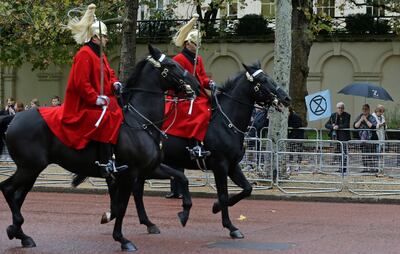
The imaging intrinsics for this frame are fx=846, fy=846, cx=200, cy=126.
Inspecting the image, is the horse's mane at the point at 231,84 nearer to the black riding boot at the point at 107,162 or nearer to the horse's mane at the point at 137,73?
the horse's mane at the point at 137,73

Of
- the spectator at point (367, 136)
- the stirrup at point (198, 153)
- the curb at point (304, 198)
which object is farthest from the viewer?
the spectator at point (367, 136)

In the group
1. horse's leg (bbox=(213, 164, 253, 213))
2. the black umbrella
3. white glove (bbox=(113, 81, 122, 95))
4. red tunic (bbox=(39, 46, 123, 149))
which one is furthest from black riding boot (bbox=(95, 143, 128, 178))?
the black umbrella

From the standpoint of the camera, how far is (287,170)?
59.5 feet

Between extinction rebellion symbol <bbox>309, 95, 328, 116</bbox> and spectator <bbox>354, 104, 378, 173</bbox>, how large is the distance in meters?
1.08

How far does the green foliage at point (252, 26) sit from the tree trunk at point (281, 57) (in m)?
18.1

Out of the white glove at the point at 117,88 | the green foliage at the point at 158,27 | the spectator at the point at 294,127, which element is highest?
the green foliage at the point at 158,27

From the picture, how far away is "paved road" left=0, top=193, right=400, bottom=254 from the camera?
34.4 feet

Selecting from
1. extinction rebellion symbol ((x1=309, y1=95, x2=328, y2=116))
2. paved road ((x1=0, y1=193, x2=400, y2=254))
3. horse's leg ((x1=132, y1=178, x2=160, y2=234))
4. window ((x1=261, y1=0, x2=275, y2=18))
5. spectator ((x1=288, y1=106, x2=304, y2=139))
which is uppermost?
window ((x1=261, y1=0, x2=275, y2=18))

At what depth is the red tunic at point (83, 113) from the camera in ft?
33.8

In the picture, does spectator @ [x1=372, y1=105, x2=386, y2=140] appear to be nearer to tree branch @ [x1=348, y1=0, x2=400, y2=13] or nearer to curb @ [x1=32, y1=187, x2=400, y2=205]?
curb @ [x1=32, y1=187, x2=400, y2=205]

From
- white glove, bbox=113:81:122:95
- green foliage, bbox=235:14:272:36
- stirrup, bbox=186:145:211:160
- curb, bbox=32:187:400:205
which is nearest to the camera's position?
white glove, bbox=113:81:122:95

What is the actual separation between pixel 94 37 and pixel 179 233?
2988 millimetres

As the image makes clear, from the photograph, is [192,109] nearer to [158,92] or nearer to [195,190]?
[158,92]

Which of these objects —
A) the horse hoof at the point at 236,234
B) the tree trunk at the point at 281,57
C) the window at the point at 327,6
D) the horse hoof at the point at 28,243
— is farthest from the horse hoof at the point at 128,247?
the window at the point at 327,6
